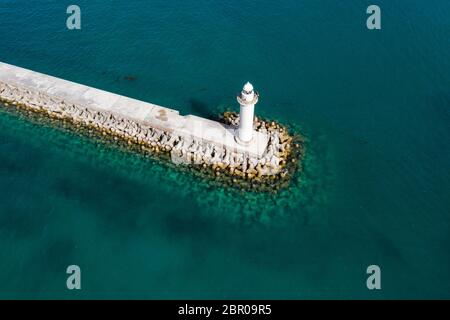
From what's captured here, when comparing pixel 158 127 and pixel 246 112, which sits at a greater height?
pixel 158 127

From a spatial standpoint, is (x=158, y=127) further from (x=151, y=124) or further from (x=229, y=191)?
(x=229, y=191)

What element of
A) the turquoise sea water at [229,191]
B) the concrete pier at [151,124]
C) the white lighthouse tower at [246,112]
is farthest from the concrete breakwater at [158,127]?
the turquoise sea water at [229,191]

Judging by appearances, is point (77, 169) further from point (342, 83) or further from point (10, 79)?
point (342, 83)

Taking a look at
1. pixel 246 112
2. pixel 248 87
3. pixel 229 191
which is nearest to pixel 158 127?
pixel 246 112

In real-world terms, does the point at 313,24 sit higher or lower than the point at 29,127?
higher

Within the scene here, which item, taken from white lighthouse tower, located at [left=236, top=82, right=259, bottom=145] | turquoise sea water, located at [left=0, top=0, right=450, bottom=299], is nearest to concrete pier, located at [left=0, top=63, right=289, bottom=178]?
white lighthouse tower, located at [left=236, top=82, right=259, bottom=145]

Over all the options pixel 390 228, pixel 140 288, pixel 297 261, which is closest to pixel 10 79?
pixel 140 288
